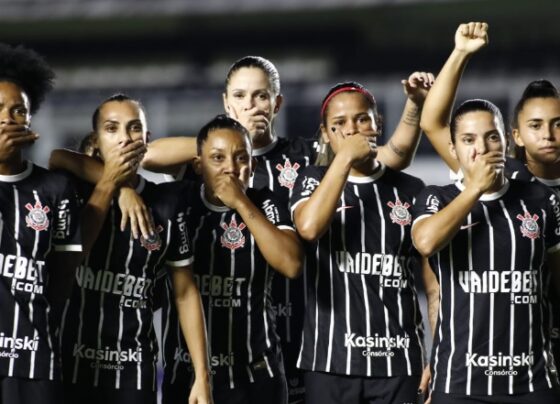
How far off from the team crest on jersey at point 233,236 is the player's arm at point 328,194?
0.21m

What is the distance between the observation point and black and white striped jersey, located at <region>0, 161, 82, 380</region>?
125 inches

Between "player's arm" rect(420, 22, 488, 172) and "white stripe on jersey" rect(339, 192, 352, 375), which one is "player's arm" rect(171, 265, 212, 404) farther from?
"player's arm" rect(420, 22, 488, 172)

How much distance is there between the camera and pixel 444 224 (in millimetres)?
3402

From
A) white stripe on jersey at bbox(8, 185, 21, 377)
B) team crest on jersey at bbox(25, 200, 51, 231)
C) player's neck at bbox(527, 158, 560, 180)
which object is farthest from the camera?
player's neck at bbox(527, 158, 560, 180)

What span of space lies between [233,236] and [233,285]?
17cm

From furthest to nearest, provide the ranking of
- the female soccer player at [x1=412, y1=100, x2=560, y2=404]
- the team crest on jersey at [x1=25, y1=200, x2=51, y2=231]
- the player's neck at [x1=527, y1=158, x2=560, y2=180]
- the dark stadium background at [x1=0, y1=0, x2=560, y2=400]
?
the dark stadium background at [x1=0, y1=0, x2=560, y2=400] → the player's neck at [x1=527, y1=158, x2=560, y2=180] → the female soccer player at [x1=412, y1=100, x2=560, y2=404] → the team crest on jersey at [x1=25, y1=200, x2=51, y2=231]

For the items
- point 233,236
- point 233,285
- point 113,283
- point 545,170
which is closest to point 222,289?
point 233,285

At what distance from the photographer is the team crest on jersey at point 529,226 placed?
139 inches

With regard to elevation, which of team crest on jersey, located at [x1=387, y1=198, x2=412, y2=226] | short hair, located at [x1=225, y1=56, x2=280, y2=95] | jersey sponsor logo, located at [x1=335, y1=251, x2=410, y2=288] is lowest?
jersey sponsor logo, located at [x1=335, y1=251, x2=410, y2=288]

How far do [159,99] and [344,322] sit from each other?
440 inches

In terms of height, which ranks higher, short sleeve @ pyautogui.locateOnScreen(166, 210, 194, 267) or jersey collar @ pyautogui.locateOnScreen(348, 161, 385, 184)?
jersey collar @ pyautogui.locateOnScreen(348, 161, 385, 184)

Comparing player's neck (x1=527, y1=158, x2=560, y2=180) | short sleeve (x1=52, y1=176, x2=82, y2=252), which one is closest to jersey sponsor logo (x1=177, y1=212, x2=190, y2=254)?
short sleeve (x1=52, y1=176, x2=82, y2=252)

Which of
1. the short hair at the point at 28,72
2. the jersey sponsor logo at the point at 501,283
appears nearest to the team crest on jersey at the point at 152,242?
the short hair at the point at 28,72

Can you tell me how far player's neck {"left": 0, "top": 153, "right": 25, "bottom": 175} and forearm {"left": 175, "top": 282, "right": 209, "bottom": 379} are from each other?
67 cm
